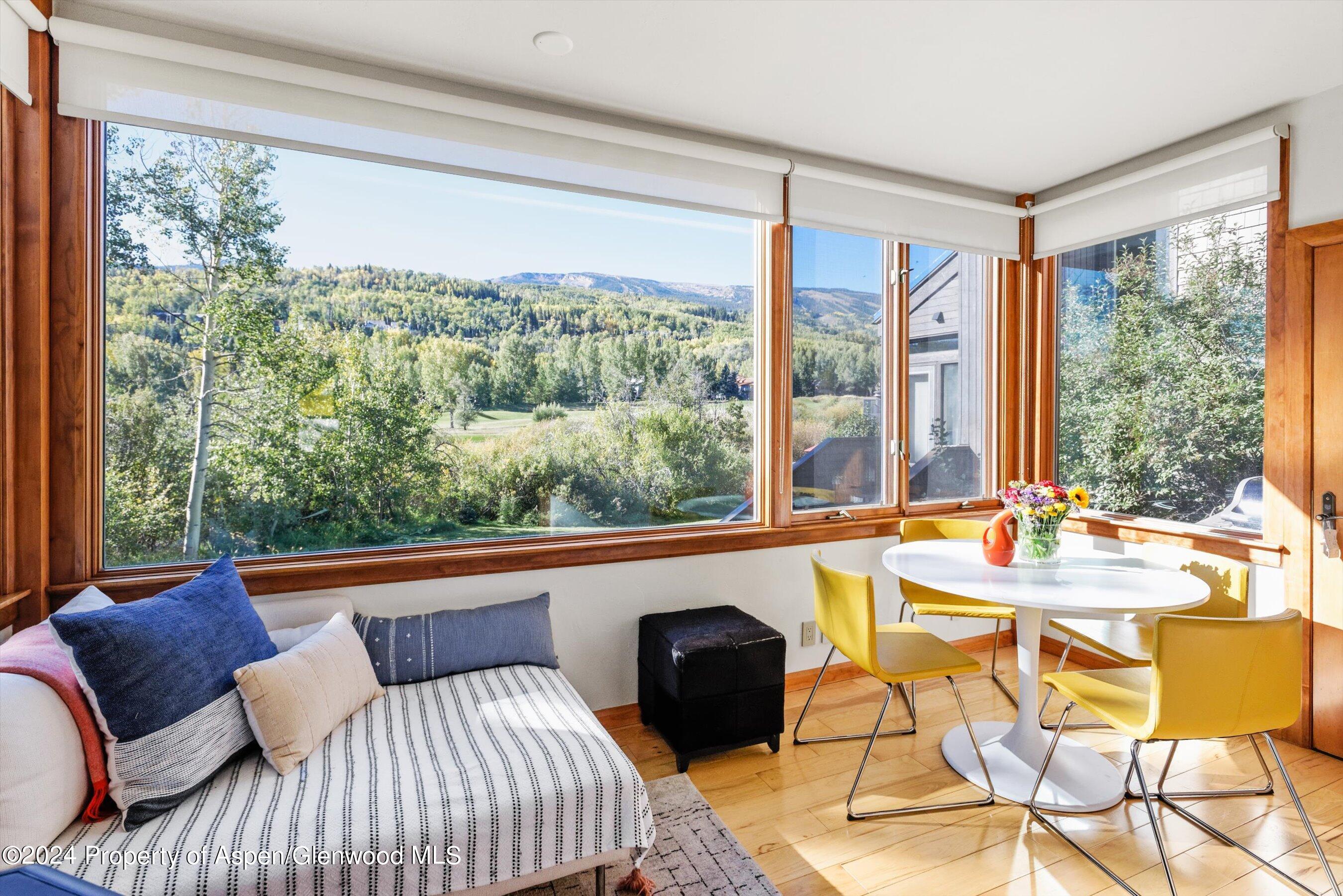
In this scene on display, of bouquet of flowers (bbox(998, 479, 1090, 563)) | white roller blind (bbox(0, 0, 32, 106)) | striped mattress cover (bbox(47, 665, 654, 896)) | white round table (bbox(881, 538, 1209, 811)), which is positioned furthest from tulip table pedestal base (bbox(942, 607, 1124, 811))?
white roller blind (bbox(0, 0, 32, 106))

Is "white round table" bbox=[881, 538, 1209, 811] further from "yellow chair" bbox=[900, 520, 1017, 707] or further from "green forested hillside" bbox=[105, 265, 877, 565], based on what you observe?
"green forested hillside" bbox=[105, 265, 877, 565]

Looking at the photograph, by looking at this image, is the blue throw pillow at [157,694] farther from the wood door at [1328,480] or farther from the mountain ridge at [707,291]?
the wood door at [1328,480]

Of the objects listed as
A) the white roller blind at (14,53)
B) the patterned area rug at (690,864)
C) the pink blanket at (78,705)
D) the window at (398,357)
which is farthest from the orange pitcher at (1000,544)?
the white roller blind at (14,53)

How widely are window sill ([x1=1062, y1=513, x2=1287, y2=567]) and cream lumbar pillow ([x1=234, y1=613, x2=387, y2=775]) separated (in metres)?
2.73

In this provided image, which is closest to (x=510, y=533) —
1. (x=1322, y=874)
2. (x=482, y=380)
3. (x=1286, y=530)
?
(x=482, y=380)

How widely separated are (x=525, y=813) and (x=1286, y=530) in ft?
10.2

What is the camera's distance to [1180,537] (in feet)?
10.5

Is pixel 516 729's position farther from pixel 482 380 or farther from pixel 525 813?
pixel 482 380

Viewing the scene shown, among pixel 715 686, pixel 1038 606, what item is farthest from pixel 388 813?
pixel 1038 606

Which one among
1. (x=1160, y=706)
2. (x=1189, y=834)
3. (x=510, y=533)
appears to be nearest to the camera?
(x=1160, y=706)

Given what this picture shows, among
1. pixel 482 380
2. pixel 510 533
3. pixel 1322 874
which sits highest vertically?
pixel 482 380

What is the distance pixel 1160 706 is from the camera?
1852 mm

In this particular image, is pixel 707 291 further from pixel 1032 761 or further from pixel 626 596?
pixel 1032 761

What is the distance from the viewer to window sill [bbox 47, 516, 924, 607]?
2.28 meters
